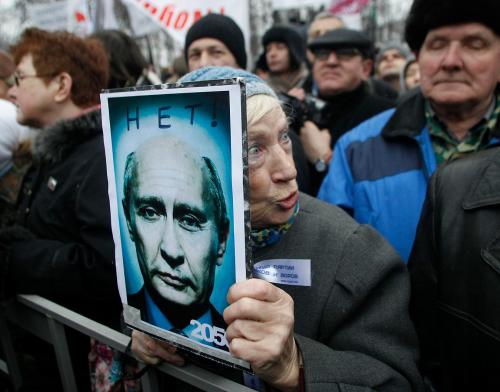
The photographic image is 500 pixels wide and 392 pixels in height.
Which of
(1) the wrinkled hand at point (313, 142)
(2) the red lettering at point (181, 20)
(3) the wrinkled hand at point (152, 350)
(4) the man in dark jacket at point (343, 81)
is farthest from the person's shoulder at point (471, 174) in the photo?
(2) the red lettering at point (181, 20)

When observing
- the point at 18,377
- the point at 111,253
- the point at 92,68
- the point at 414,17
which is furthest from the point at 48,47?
the point at 414,17

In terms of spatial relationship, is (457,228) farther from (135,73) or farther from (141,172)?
(135,73)

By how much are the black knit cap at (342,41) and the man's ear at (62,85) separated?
164cm

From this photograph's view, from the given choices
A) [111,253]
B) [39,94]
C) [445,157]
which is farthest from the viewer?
[39,94]

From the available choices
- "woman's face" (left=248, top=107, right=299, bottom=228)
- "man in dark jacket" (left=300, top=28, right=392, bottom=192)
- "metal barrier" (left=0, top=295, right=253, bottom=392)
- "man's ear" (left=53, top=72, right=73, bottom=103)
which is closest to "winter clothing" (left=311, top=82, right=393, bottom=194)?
"man in dark jacket" (left=300, top=28, right=392, bottom=192)

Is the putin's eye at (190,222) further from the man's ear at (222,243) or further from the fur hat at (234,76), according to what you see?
the fur hat at (234,76)

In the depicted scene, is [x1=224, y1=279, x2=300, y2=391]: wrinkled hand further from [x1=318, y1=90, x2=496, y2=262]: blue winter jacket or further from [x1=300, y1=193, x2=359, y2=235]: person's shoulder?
[x1=318, y1=90, x2=496, y2=262]: blue winter jacket

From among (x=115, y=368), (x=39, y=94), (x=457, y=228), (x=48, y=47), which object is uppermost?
(x=48, y=47)

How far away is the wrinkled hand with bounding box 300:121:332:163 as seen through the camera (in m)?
2.79

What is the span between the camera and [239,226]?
879mm

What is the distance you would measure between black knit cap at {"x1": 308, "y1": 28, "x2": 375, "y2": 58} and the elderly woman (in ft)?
6.22

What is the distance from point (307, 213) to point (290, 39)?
2.77 meters

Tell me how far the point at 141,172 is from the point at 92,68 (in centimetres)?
160

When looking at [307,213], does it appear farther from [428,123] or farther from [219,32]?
[219,32]
